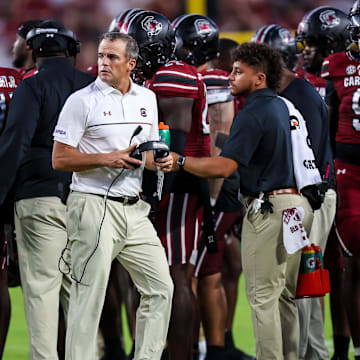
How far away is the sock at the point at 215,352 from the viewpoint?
539cm

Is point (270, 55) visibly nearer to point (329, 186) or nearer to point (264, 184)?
point (264, 184)

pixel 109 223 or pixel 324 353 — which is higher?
pixel 109 223

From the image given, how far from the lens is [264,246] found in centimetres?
441

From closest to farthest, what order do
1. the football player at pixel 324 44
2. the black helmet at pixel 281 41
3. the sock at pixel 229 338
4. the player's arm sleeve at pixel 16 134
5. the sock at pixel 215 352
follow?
the player's arm sleeve at pixel 16 134, the sock at pixel 215 352, the football player at pixel 324 44, the sock at pixel 229 338, the black helmet at pixel 281 41

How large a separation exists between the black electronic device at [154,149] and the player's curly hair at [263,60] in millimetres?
727

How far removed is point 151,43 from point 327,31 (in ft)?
5.14

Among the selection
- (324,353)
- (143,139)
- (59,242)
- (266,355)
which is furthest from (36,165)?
(324,353)

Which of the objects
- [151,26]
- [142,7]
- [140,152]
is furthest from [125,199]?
[142,7]

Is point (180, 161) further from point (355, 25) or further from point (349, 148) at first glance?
point (355, 25)

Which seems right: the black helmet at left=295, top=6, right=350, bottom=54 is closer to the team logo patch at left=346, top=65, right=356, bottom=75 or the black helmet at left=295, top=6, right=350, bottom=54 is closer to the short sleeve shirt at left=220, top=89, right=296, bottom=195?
the team logo patch at left=346, top=65, right=356, bottom=75

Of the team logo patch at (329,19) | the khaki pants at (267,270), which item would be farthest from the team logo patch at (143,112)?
the team logo patch at (329,19)

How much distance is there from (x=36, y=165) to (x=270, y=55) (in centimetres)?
134

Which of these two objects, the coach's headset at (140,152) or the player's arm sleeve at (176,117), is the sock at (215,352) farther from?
the coach's headset at (140,152)

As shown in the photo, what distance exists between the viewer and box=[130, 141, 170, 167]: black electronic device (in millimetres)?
4078
